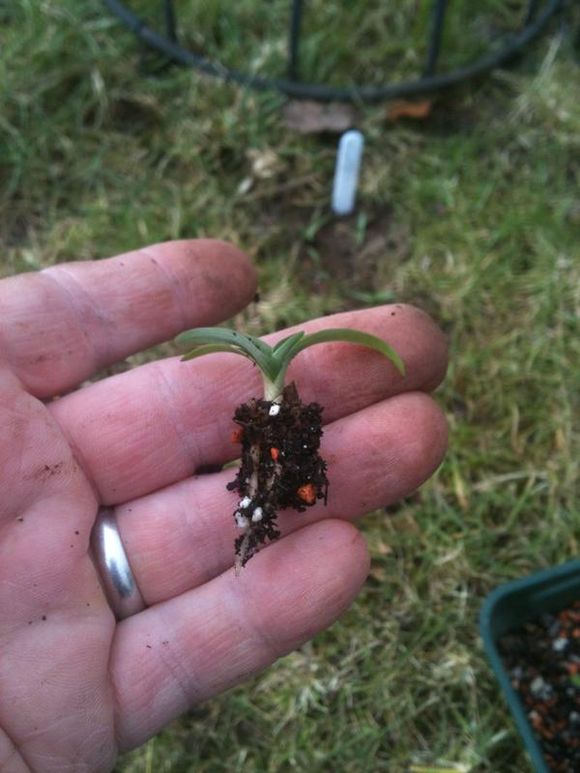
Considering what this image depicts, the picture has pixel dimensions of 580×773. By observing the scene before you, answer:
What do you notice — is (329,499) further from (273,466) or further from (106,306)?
(106,306)

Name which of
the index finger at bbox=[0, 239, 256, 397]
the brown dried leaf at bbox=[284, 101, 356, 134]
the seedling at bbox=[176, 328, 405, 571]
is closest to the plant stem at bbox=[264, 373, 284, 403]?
the seedling at bbox=[176, 328, 405, 571]

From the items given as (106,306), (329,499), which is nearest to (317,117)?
(106,306)

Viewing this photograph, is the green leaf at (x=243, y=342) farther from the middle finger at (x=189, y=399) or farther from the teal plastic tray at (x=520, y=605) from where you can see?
the teal plastic tray at (x=520, y=605)

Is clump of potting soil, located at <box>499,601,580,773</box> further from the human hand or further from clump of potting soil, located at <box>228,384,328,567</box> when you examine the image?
clump of potting soil, located at <box>228,384,328,567</box>

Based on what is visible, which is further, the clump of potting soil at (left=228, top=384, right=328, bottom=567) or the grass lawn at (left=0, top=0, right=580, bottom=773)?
the grass lawn at (left=0, top=0, right=580, bottom=773)

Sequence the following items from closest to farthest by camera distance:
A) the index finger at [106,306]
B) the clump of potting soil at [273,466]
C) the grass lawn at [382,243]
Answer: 1. the clump of potting soil at [273,466]
2. the index finger at [106,306]
3. the grass lawn at [382,243]

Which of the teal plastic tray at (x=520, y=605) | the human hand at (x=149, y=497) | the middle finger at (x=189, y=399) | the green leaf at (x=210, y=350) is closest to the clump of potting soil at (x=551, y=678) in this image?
the teal plastic tray at (x=520, y=605)

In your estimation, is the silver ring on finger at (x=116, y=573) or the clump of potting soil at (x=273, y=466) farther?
the silver ring on finger at (x=116, y=573)
